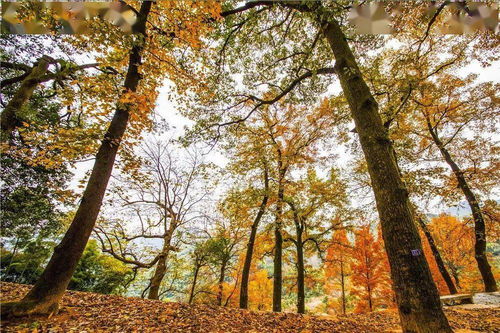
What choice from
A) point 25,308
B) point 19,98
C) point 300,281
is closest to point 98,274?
point 19,98

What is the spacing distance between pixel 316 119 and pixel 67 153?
9.84 metres

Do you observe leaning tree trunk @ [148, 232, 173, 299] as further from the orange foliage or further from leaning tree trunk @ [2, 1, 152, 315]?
the orange foliage

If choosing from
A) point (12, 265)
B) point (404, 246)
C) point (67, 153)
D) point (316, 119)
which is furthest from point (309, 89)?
point (12, 265)

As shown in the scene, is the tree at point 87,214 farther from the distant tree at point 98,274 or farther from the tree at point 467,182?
the tree at point 467,182

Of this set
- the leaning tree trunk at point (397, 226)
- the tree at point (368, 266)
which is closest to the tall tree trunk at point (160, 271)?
the leaning tree trunk at point (397, 226)

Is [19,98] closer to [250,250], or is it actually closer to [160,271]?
[160,271]

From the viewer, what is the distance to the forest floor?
3033 mm

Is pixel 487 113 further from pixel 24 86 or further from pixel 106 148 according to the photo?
pixel 24 86

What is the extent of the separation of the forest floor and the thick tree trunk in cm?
Answer: 533

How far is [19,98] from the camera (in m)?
7.02

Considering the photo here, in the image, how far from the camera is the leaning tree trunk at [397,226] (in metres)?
2.26

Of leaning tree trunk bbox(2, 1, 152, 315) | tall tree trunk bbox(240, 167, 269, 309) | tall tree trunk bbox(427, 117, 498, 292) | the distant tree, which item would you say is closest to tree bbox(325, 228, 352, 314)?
A: tall tree trunk bbox(427, 117, 498, 292)

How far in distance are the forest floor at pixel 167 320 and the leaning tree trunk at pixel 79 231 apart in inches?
8.4

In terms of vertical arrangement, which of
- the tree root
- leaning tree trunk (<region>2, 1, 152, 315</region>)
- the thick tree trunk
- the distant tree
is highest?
the thick tree trunk
